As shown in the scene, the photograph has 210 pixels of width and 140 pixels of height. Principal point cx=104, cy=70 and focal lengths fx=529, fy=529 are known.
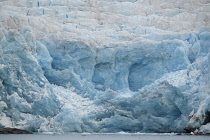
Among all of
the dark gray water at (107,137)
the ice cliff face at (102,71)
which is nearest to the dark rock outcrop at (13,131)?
the ice cliff face at (102,71)

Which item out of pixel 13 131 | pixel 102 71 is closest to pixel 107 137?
pixel 102 71

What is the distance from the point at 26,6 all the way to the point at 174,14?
37.3 ft

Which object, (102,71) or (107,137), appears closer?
Answer: (107,137)

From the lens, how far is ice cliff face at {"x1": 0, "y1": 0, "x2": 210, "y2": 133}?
32.2 m

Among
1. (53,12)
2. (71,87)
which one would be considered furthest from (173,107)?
(53,12)

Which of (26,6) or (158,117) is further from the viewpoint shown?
(26,6)

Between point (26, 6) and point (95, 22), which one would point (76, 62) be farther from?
point (26, 6)

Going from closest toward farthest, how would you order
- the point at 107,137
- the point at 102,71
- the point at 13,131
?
the point at 107,137 → the point at 13,131 → the point at 102,71

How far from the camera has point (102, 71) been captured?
35.4m

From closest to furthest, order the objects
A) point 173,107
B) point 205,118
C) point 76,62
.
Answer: point 205,118 < point 173,107 < point 76,62

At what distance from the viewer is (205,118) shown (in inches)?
1196

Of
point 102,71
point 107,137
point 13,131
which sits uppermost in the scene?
point 102,71

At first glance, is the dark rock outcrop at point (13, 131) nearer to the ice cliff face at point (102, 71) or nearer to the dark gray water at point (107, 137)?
the ice cliff face at point (102, 71)

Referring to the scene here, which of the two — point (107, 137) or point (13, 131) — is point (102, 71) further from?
point (13, 131)
